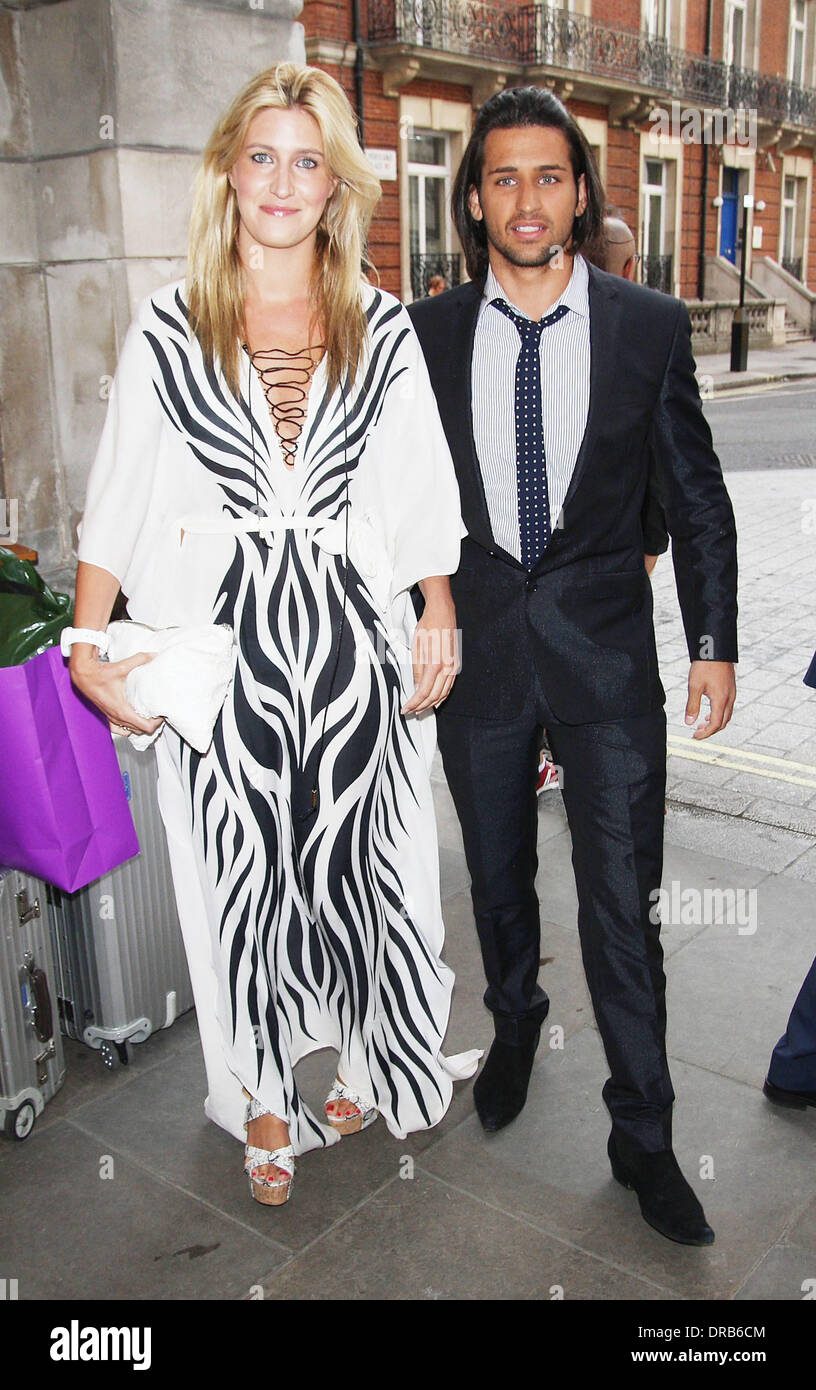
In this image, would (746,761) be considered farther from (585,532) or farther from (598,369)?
(598,369)

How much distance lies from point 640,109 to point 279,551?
25976 millimetres

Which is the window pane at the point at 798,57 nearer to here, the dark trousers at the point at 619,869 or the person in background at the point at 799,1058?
the person in background at the point at 799,1058

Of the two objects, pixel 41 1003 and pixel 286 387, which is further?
pixel 41 1003

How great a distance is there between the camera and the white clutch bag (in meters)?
2.24

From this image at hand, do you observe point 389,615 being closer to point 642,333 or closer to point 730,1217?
point 642,333

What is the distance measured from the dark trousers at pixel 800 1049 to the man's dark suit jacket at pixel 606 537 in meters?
0.85

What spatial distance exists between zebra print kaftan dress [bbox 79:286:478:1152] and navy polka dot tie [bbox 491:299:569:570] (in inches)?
6.3

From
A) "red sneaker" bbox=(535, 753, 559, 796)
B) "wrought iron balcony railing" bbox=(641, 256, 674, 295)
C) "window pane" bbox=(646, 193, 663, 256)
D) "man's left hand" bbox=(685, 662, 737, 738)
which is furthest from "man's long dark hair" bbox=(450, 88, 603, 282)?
"window pane" bbox=(646, 193, 663, 256)

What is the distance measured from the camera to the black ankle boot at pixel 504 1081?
287cm

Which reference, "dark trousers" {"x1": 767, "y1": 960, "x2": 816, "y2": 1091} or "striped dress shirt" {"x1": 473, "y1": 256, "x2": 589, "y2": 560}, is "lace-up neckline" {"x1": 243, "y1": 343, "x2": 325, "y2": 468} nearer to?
"striped dress shirt" {"x1": 473, "y1": 256, "x2": 589, "y2": 560}

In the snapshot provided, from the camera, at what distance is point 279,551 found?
7.80 ft

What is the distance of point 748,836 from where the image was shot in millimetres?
4453
